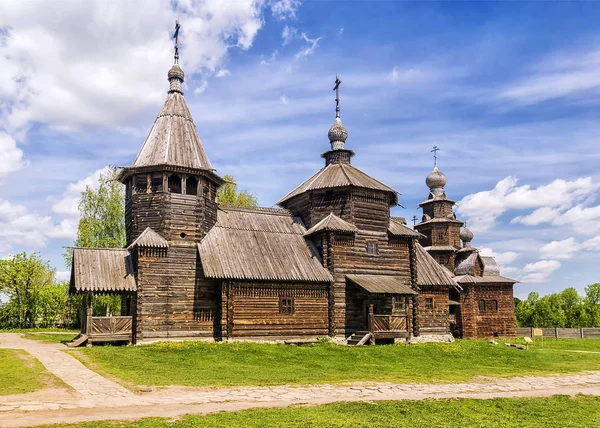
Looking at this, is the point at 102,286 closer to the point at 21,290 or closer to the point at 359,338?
the point at 359,338

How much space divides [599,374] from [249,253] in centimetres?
1701

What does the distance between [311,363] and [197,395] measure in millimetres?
7999

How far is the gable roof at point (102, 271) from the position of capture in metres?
23.6

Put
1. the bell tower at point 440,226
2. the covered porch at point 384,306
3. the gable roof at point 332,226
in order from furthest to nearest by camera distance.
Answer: the bell tower at point 440,226 < the gable roof at point 332,226 < the covered porch at point 384,306

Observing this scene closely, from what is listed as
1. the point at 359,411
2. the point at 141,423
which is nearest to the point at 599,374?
the point at 359,411

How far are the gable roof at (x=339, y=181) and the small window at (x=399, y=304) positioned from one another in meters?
6.56

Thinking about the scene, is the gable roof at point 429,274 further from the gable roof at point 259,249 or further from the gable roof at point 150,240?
the gable roof at point 150,240

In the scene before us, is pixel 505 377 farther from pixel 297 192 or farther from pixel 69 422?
pixel 297 192

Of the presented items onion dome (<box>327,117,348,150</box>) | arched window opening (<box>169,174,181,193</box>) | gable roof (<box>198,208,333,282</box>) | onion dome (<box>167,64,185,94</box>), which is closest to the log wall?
onion dome (<box>327,117,348,150</box>)

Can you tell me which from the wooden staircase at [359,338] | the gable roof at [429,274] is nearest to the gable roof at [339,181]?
the gable roof at [429,274]

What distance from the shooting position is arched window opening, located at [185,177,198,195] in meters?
27.1

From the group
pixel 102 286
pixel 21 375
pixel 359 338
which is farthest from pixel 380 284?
pixel 21 375

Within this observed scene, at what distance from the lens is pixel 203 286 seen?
1025 inches

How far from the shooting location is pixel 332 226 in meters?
28.6
